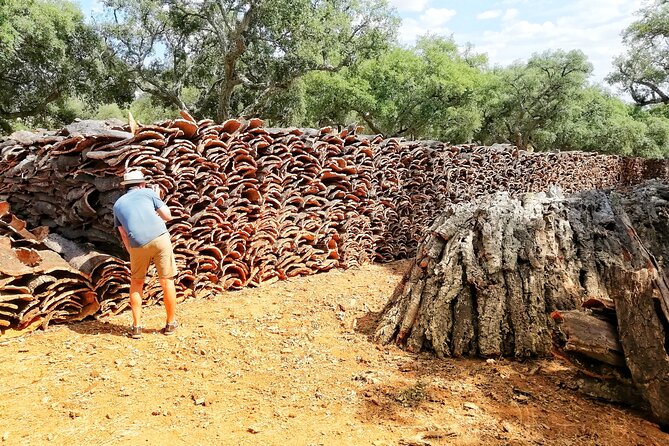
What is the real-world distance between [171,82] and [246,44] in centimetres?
568

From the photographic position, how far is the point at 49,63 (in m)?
18.8

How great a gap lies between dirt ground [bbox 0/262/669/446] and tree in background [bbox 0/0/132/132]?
1826 cm

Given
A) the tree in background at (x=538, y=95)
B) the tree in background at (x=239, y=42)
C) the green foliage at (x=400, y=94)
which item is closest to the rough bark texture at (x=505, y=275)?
the tree in background at (x=239, y=42)

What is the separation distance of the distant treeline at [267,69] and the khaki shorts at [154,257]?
44.8ft

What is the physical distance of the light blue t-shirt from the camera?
4.54m

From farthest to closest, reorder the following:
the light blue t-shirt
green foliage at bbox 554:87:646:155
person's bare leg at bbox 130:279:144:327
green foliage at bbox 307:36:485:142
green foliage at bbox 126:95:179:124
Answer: green foliage at bbox 554:87:646:155 → green foliage at bbox 307:36:485:142 → green foliage at bbox 126:95:179:124 → person's bare leg at bbox 130:279:144:327 → the light blue t-shirt

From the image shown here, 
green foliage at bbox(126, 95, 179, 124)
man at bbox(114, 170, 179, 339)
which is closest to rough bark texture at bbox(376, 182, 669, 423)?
man at bbox(114, 170, 179, 339)

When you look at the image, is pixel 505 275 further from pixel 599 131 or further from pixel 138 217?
pixel 599 131

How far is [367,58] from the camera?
20656 mm

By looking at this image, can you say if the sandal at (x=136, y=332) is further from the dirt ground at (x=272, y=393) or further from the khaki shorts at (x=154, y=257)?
the khaki shorts at (x=154, y=257)

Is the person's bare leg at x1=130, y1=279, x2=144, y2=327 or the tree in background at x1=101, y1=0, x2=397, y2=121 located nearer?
the person's bare leg at x1=130, y1=279, x2=144, y2=327

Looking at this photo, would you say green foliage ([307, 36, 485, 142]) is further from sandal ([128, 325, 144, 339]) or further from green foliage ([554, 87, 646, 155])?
sandal ([128, 325, 144, 339])

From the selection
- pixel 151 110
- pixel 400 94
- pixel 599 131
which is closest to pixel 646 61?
pixel 599 131

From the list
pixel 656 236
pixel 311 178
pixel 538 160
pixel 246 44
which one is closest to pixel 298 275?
pixel 311 178
